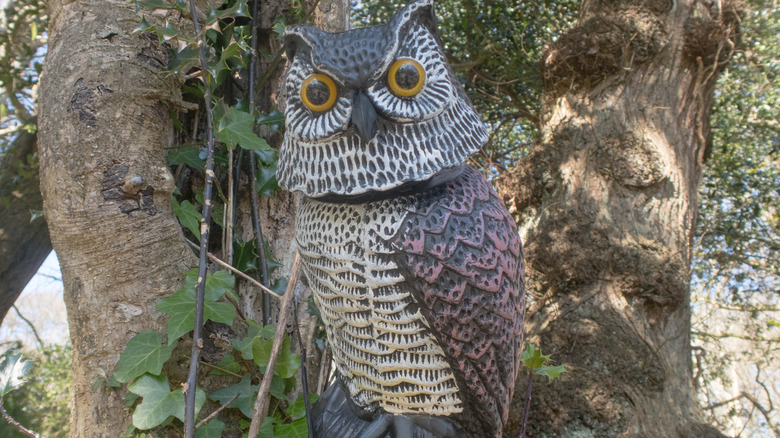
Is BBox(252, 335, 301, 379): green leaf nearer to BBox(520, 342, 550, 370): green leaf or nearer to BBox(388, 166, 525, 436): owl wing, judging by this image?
BBox(388, 166, 525, 436): owl wing

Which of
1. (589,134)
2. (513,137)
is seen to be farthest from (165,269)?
(513,137)

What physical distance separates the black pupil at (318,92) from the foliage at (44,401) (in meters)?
1.89

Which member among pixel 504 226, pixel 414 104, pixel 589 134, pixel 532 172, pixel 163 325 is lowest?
pixel 163 325

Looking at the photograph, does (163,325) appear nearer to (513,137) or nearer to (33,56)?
(33,56)

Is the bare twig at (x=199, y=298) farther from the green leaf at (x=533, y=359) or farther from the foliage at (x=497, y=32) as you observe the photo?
the foliage at (x=497, y=32)

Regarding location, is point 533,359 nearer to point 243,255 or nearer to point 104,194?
point 243,255

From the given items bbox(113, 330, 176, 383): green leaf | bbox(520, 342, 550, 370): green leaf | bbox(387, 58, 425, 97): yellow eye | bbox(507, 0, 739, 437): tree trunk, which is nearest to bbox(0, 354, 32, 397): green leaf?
bbox(113, 330, 176, 383): green leaf

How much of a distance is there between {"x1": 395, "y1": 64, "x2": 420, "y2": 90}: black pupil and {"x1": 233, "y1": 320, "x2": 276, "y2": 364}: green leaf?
0.71m

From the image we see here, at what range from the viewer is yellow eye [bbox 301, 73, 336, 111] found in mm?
975

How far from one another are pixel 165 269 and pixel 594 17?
2375 millimetres

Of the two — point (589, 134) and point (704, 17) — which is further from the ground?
point (704, 17)

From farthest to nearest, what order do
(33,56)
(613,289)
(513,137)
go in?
(513,137), (33,56), (613,289)

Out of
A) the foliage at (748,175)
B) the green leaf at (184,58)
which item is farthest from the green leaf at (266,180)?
the foliage at (748,175)

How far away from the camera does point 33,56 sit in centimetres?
260
